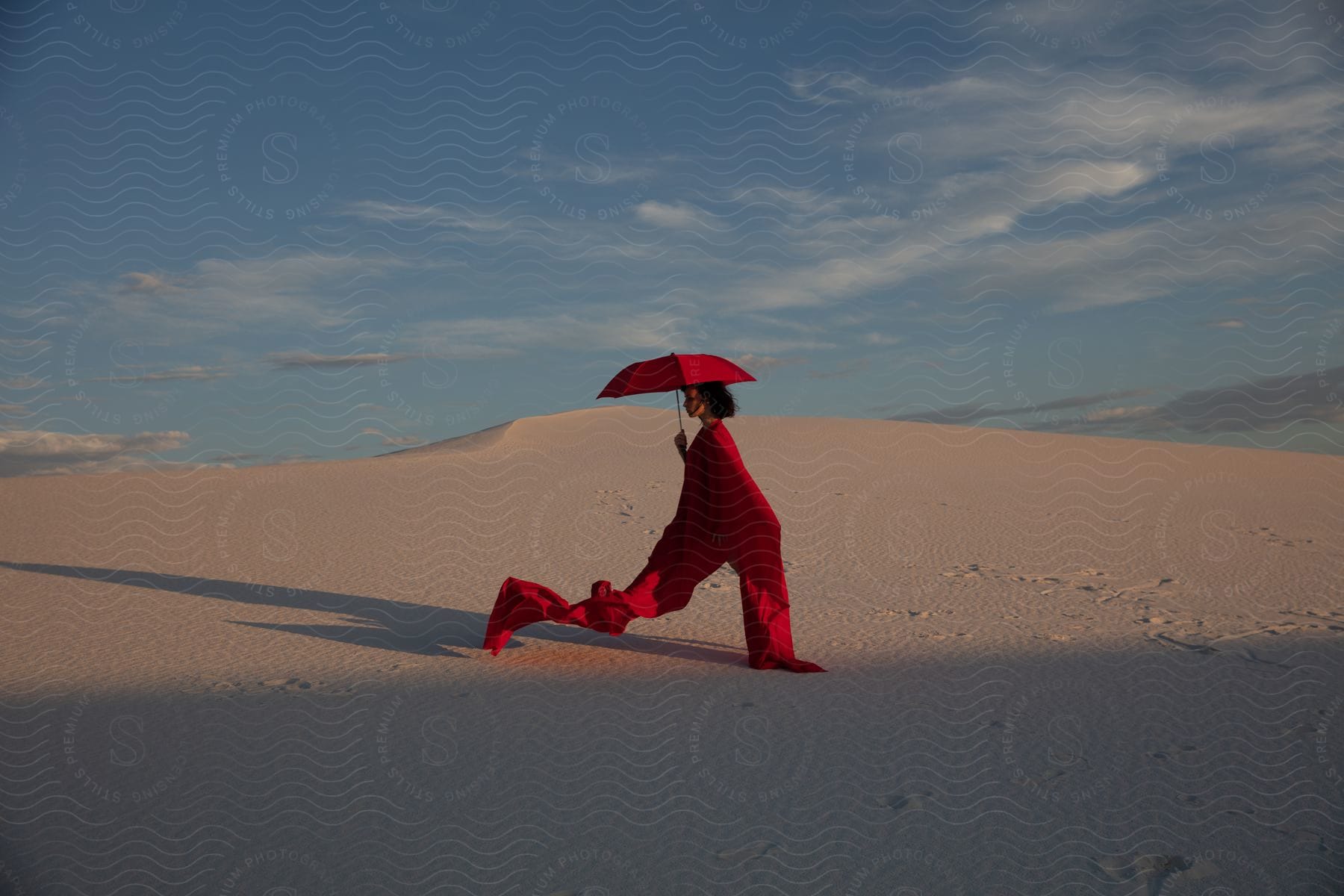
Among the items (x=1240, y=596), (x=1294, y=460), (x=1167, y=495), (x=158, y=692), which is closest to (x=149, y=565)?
(x=158, y=692)

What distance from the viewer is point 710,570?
260 inches

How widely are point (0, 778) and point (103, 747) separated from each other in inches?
18.8

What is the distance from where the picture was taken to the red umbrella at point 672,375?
6.01m

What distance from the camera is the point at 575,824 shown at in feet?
13.5

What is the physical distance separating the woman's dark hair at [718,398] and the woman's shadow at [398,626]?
5.80 ft

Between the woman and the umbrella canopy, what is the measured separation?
158 millimetres

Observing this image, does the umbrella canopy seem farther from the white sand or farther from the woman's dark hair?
the white sand

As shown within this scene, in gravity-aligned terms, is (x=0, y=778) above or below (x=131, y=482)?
below

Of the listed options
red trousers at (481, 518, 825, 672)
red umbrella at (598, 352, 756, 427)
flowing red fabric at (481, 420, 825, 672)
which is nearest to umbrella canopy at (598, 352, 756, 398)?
red umbrella at (598, 352, 756, 427)

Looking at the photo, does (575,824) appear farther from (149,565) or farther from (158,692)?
(149,565)

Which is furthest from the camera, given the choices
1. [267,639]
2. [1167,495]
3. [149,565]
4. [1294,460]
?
[1294,460]

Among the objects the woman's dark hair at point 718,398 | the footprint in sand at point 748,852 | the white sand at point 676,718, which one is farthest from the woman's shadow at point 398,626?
the footprint in sand at point 748,852

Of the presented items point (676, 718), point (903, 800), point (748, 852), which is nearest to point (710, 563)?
point (676, 718)

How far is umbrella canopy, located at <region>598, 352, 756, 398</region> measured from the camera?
19.7 ft
